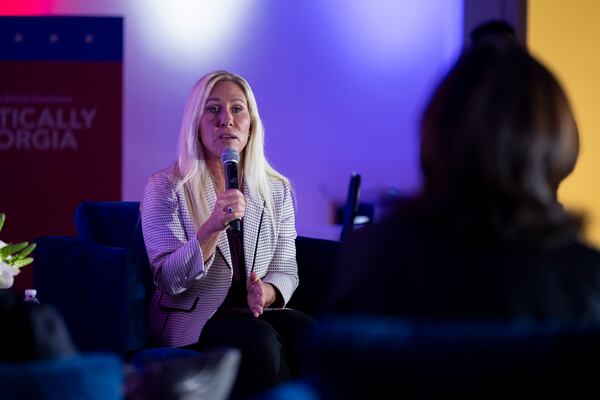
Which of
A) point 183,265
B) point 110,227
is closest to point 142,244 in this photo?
point 110,227

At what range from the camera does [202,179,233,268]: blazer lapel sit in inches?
133

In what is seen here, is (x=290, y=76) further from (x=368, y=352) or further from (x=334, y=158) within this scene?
(x=368, y=352)

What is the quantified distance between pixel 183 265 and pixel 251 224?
14.8 inches

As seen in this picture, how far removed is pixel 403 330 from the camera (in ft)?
4.43

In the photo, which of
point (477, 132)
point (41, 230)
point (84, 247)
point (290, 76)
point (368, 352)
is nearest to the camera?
point (368, 352)

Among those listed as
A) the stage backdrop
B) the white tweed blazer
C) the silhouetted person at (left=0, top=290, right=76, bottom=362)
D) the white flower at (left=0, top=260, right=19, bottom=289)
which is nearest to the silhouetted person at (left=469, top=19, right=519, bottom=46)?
the silhouetted person at (left=0, top=290, right=76, bottom=362)

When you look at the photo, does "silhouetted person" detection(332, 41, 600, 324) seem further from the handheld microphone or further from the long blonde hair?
the long blonde hair

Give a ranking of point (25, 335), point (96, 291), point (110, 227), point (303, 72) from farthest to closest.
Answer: point (303, 72), point (110, 227), point (96, 291), point (25, 335)

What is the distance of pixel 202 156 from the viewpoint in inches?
137

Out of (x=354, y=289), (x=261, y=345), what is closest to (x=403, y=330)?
(x=354, y=289)

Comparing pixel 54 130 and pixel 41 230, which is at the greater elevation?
pixel 54 130

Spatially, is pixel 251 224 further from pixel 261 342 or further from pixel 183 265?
pixel 261 342

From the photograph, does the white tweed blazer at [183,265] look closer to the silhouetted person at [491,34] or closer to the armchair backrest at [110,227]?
the armchair backrest at [110,227]

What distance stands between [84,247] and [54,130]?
332 centimetres
